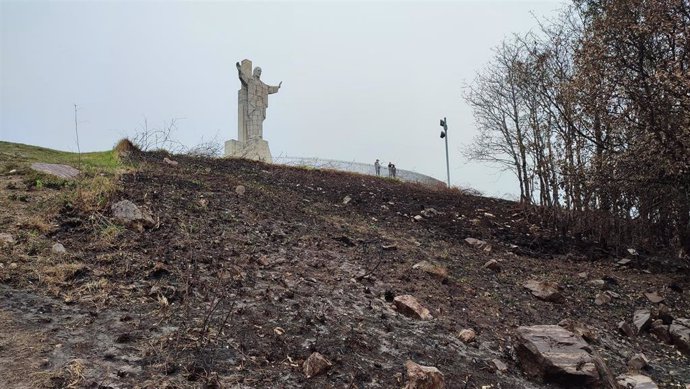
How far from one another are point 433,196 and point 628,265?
4.84 metres

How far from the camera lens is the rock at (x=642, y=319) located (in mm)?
4435

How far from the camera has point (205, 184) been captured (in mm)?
7203

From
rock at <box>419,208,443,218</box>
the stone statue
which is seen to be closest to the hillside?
rock at <box>419,208,443,218</box>

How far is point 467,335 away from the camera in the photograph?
360 centimetres

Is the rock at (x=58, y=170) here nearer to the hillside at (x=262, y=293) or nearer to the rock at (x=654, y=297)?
the hillside at (x=262, y=293)

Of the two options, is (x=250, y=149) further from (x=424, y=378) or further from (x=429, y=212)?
(x=424, y=378)

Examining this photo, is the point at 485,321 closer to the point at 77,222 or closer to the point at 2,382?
the point at 2,382

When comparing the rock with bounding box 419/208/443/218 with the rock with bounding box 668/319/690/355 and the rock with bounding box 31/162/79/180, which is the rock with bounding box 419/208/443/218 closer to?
the rock with bounding box 668/319/690/355

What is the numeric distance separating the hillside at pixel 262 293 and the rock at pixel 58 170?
240mm

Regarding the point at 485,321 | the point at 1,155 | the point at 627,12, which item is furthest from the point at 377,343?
the point at 1,155

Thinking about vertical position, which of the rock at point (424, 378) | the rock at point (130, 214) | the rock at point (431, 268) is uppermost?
the rock at point (130, 214)

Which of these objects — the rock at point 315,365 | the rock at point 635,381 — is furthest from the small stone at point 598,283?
the rock at point 315,365

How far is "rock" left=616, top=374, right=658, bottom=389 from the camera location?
3391mm

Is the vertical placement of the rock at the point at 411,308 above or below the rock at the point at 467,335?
above
